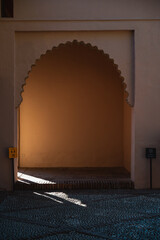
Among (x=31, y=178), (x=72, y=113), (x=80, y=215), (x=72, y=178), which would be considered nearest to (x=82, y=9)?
(x=72, y=113)

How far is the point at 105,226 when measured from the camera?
13.8ft

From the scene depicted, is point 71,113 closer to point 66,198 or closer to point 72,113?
point 72,113

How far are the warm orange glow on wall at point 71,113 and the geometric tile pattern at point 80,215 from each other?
2.22 m

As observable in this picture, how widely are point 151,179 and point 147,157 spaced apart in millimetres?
431

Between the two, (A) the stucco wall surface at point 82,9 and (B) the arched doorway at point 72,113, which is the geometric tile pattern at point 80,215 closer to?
(B) the arched doorway at point 72,113

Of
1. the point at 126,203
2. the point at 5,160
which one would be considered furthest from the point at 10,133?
the point at 126,203

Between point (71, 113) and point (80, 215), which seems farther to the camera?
point (71, 113)

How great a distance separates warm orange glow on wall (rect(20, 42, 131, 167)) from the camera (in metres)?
8.35

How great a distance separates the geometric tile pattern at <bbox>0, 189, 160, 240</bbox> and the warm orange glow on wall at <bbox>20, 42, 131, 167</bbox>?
2.22 metres

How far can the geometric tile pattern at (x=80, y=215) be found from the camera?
12.9 feet

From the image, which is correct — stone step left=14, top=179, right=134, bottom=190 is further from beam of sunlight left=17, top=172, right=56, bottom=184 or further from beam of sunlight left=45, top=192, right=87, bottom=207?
beam of sunlight left=45, top=192, right=87, bottom=207

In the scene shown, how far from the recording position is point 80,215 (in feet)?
15.4

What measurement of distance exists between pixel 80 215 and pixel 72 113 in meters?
3.99

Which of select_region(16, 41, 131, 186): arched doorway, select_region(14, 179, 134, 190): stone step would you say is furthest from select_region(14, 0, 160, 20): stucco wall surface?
select_region(14, 179, 134, 190): stone step
